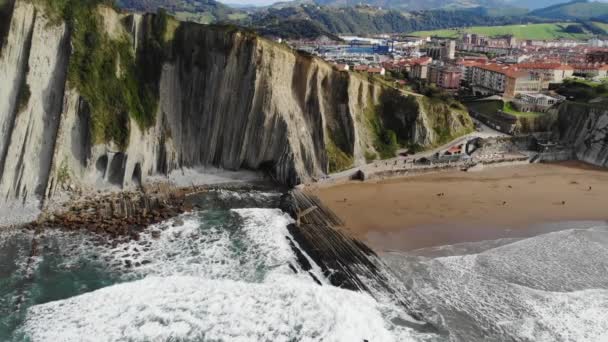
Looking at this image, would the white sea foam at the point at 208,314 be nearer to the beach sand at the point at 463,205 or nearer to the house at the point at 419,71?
the beach sand at the point at 463,205

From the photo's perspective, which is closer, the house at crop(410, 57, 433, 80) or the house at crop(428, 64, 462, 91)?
the house at crop(428, 64, 462, 91)

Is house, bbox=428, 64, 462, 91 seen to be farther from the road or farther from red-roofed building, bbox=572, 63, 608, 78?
the road

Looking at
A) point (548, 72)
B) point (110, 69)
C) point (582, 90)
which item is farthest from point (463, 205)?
point (548, 72)

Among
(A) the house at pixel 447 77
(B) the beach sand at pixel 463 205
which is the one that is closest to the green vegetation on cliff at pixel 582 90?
(A) the house at pixel 447 77

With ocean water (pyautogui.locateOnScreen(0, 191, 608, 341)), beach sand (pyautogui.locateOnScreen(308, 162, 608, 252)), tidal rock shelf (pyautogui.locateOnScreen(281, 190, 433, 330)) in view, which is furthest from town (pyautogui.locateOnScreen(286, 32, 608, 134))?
ocean water (pyautogui.locateOnScreen(0, 191, 608, 341))

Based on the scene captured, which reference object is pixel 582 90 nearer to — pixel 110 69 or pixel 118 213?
pixel 110 69

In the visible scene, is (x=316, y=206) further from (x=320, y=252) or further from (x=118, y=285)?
(x=118, y=285)
